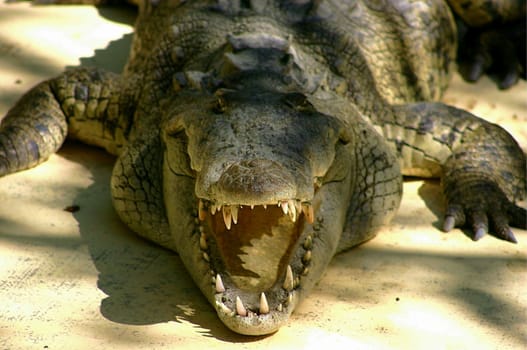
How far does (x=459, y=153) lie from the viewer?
515cm

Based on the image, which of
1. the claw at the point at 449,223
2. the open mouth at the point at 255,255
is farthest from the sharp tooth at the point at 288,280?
the claw at the point at 449,223

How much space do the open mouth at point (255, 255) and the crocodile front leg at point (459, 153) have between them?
4.42 ft

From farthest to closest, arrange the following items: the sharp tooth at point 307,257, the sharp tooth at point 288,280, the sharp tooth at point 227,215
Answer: the sharp tooth at point 307,257 < the sharp tooth at point 288,280 < the sharp tooth at point 227,215

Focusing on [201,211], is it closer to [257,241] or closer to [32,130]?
[257,241]

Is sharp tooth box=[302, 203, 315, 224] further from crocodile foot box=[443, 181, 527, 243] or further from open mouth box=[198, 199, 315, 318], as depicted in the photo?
crocodile foot box=[443, 181, 527, 243]

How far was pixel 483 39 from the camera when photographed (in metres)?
6.77

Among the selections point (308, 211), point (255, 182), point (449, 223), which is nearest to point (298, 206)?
point (308, 211)

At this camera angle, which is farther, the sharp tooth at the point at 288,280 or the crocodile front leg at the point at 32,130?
the crocodile front leg at the point at 32,130

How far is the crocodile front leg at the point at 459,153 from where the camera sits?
497 centimetres

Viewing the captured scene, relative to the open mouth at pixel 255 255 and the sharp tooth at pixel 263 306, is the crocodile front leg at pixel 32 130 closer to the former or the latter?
the open mouth at pixel 255 255

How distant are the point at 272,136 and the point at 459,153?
175 centimetres

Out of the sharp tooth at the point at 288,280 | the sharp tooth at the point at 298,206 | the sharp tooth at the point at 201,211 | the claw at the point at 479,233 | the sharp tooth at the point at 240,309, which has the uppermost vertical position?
the sharp tooth at the point at 298,206

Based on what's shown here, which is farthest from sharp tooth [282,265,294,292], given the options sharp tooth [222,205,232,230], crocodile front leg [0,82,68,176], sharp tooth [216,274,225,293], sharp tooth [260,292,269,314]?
crocodile front leg [0,82,68,176]

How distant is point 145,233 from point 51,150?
1.06 meters
